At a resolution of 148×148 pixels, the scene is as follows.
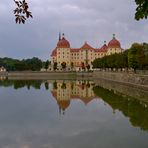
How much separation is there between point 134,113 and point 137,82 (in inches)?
581

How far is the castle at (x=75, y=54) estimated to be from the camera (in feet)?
289

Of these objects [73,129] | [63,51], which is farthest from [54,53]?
[73,129]

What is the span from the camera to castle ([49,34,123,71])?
8819 cm

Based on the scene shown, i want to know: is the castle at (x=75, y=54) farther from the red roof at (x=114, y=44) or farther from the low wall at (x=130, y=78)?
the low wall at (x=130, y=78)

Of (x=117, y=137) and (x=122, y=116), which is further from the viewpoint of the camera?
(x=122, y=116)

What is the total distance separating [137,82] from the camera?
30.6m

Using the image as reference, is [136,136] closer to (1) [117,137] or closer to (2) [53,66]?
(1) [117,137]

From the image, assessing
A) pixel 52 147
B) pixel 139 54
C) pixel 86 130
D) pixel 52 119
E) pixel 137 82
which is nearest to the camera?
pixel 52 147

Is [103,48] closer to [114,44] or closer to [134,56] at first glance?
[114,44]

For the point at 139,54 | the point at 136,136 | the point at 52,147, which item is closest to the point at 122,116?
the point at 136,136

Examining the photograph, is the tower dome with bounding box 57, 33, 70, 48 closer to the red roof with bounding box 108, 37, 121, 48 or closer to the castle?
the castle

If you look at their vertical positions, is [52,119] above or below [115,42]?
below

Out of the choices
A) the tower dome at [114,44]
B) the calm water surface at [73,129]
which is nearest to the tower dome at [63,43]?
the tower dome at [114,44]

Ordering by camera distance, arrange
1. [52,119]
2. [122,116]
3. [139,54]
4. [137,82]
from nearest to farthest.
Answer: [52,119] → [122,116] → [137,82] → [139,54]
